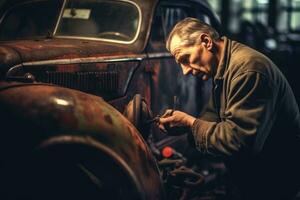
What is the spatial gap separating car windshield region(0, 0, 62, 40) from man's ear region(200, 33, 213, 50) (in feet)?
5.79

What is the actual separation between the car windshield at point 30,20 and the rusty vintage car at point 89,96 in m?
0.01

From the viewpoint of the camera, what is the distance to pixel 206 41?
3.30 meters

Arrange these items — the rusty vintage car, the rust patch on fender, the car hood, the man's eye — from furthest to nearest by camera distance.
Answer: the car hood, the man's eye, the rust patch on fender, the rusty vintage car

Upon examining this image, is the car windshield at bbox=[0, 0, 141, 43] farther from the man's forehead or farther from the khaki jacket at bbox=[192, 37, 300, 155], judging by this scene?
A: the khaki jacket at bbox=[192, 37, 300, 155]

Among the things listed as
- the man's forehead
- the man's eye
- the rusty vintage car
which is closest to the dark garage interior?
the rusty vintage car

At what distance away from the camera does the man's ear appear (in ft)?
10.8

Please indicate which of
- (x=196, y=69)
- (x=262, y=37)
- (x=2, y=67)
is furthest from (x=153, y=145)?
(x=262, y=37)

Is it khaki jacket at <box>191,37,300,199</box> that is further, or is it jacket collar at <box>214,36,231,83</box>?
jacket collar at <box>214,36,231,83</box>

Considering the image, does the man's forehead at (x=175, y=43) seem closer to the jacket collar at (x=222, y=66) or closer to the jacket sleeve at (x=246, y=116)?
the jacket collar at (x=222, y=66)

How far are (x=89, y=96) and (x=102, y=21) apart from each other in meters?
1.74

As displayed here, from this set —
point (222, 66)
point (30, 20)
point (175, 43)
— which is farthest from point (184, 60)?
point (30, 20)

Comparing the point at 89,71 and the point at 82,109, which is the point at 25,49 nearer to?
the point at 89,71

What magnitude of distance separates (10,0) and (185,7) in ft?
5.77

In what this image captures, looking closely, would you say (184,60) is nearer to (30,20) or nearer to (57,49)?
(57,49)
